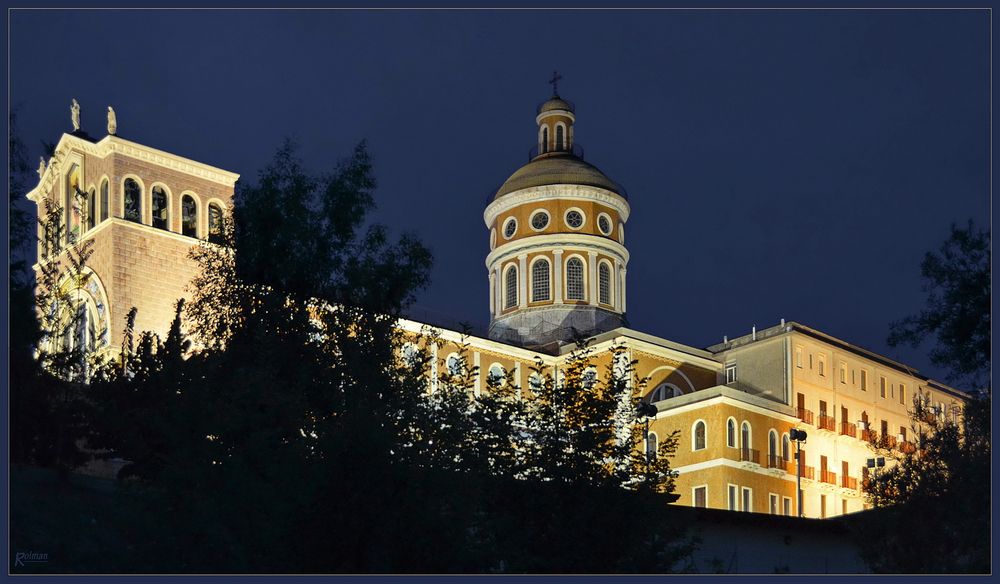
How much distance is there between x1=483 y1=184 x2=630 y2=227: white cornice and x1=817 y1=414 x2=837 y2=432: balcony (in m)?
13.1

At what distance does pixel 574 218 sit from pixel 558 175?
2049mm

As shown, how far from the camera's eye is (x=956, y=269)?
27.3 m

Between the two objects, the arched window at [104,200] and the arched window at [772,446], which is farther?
the arched window at [772,446]

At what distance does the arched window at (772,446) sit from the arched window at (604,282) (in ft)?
36.1

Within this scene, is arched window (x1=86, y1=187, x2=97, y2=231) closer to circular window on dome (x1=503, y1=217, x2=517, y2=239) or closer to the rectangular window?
circular window on dome (x1=503, y1=217, x2=517, y2=239)

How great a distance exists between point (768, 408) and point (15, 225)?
35.5 meters

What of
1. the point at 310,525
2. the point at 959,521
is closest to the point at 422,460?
the point at 310,525

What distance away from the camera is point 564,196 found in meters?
63.0

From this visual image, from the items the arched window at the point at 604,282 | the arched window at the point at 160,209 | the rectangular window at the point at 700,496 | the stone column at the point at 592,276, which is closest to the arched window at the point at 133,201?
the arched window at the point at 160,209

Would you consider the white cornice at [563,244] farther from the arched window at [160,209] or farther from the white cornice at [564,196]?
the arched window at [160,209]

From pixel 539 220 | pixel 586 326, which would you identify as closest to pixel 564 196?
pixel 539 220

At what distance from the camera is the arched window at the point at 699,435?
175 feet

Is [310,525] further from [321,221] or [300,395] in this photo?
[321,221]

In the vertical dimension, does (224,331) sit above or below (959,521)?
above
